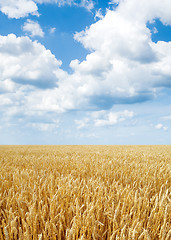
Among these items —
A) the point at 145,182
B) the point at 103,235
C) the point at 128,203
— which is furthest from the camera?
the point at 145,182

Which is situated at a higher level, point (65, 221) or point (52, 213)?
point (52, 213)

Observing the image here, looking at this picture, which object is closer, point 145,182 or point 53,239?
point 53,239

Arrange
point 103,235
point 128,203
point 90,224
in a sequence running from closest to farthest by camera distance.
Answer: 1. point 90,224
2. point 103,235
3. point 128,203

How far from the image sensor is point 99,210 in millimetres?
1654

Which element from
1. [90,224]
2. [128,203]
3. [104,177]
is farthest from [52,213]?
[104,177]

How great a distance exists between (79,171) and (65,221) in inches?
70.3

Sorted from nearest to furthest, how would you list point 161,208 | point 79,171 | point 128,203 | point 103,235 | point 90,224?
point 90,224
point 103,235
point 161,208
point 128,203
point 79,171

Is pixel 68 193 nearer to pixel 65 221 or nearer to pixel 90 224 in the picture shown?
pixel 65 221

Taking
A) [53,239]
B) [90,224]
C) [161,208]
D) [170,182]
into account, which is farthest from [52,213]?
[170,182]

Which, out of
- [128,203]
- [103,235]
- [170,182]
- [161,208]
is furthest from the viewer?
[170,182]

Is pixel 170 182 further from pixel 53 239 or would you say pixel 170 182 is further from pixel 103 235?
pixel 53 239

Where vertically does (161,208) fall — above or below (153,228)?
above

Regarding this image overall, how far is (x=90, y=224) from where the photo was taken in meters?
1.43

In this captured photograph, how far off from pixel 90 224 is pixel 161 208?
627 mm
